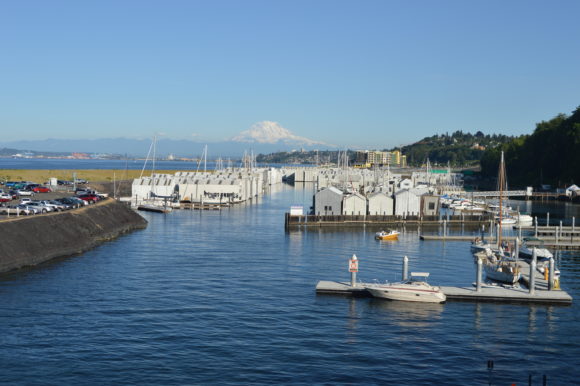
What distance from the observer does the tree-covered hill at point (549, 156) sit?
415 feet

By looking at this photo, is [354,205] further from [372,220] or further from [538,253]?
[538,253]

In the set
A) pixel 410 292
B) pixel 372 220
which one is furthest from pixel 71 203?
pixel 410 292

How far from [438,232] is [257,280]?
33255mm

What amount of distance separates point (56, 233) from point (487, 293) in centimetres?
3123

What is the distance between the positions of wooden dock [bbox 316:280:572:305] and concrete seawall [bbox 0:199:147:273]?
19200 millimetres

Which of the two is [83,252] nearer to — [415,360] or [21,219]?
[21,219]

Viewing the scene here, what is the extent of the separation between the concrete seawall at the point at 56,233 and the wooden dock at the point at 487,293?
19.2m

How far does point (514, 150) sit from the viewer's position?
168 metres

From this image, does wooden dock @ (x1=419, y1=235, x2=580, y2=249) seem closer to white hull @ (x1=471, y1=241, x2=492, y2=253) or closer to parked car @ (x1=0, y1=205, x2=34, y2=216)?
white hull @ (x1=471, y1=241, x2=492, y2=253)

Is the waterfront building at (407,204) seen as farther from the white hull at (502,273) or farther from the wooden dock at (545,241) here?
the white hull at (502,273)

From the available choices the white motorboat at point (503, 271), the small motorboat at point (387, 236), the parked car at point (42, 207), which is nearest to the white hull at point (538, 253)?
the white motorboat at point (503, 271)

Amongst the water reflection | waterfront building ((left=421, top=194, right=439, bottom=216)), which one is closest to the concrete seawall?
the water reflection

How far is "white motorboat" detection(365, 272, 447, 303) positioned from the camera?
34.6 m

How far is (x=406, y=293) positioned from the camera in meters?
35.2
